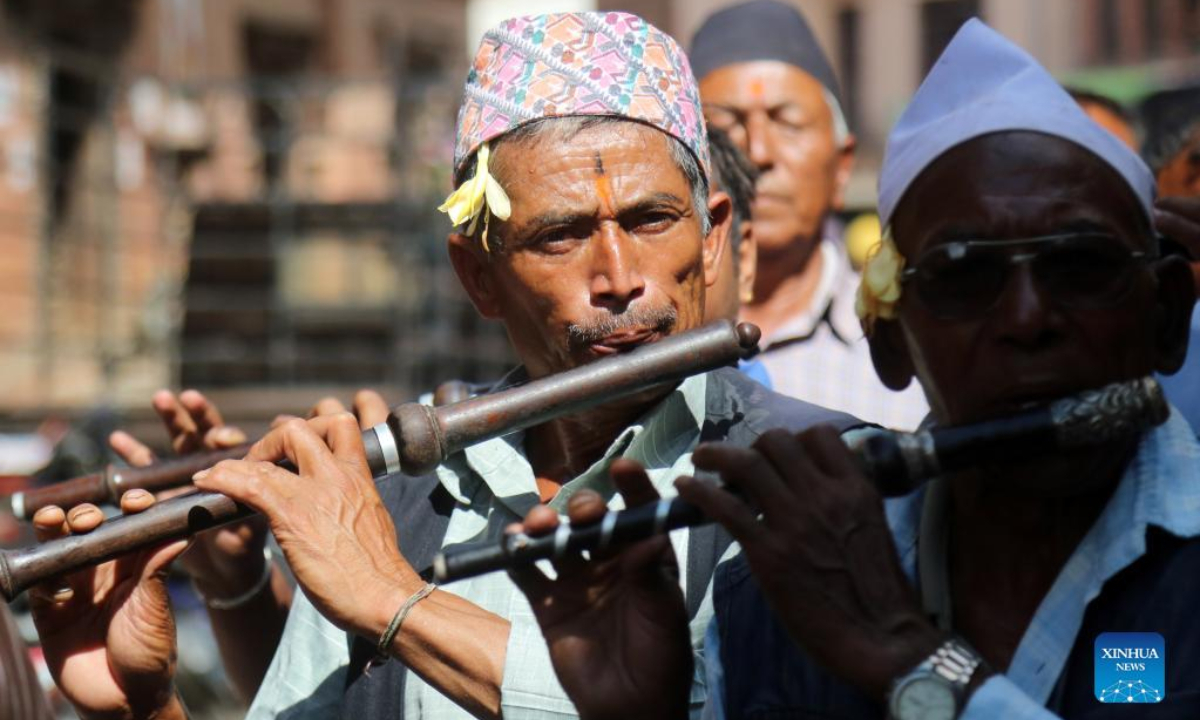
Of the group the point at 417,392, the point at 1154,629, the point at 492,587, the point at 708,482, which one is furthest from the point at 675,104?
the point at 417,392

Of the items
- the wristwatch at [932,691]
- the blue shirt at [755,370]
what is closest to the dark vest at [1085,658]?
the wristwatch at [932,691]

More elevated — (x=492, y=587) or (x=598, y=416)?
(x=598, y=416)

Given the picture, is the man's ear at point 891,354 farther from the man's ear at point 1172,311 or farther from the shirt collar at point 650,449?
the shirt collar at point 650,449

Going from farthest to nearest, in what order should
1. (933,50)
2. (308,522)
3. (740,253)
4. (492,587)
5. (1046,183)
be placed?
(933,50) < (740,253) < (492,587) < (308,522) < (1046,183)

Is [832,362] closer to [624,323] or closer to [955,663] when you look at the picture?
[624,323]

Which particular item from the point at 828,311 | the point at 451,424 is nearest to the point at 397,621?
the point at 451,424

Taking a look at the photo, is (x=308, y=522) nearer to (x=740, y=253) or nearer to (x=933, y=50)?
(x=740, y=253)

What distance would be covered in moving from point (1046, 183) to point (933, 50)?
15.3 metres

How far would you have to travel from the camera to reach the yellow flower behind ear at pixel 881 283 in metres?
2.04

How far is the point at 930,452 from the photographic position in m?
1.83

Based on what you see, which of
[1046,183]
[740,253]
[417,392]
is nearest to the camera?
[1046,183]

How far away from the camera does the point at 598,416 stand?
99.8 inches

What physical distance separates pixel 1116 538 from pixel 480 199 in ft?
3.68

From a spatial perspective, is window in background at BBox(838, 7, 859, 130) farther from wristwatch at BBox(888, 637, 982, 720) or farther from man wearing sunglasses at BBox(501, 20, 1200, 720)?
wristwatch at BBox(888, 637, 982, 720)
